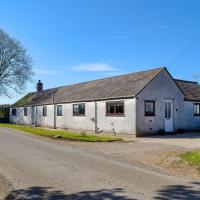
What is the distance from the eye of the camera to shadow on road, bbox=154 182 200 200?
712 centimetres

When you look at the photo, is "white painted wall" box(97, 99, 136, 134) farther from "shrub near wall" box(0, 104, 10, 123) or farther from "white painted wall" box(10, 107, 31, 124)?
"shrub near wall" box(0, 104, 10, 123)

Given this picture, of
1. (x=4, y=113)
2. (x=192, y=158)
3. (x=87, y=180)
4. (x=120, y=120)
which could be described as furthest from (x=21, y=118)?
(x=87, y=180)

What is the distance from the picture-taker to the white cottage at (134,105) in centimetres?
2578

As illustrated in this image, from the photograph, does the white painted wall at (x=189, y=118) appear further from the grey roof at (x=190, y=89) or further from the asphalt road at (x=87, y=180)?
the asphalt road at (x=87, y=180)

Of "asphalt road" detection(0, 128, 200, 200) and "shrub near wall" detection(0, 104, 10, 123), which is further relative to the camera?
"shrub near wall" detection(0, 104, 10, 123)

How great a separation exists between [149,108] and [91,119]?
6.29 m

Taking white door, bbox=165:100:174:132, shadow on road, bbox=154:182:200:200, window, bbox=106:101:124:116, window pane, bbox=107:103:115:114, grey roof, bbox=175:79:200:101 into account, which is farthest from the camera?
grey roof, bbox=175:79:200:101

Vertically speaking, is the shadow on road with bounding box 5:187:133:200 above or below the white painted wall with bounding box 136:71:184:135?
below

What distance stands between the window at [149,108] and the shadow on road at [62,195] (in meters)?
18.5

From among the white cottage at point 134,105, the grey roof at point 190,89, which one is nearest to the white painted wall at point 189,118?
the white cottage at point 134,105

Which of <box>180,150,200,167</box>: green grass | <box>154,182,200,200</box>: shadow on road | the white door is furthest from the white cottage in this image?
<box>154,182,200,200</box>: shadow on road

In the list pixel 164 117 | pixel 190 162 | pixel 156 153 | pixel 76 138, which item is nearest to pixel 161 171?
pixel 190 162

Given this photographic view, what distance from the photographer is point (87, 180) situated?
897cm

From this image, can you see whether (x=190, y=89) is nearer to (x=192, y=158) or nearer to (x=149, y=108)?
(x=149, y=108)
